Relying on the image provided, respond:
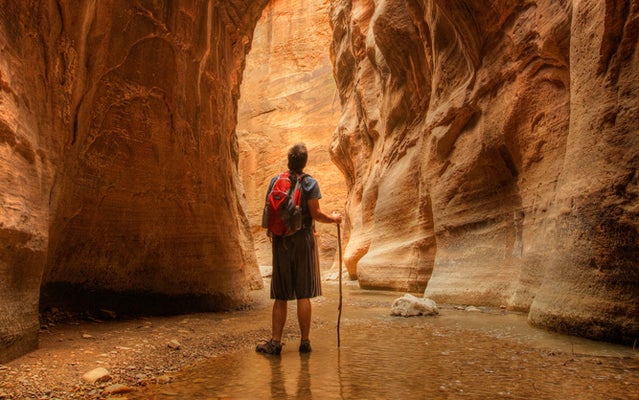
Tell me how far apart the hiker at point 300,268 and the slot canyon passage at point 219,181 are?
1.74 ft

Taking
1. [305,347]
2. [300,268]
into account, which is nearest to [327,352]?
[305,347]

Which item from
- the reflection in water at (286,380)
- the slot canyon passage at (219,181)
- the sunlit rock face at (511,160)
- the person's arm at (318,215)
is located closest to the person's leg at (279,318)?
the reflection in water at (286,380)

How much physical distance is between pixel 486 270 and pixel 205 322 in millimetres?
4340

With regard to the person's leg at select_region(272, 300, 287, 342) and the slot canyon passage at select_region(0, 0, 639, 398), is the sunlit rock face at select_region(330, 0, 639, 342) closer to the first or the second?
the slot canyon passage at select_region(0, 0, 639, 398)

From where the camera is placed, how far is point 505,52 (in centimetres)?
708

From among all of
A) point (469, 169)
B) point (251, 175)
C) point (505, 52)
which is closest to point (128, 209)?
point (469, 169)

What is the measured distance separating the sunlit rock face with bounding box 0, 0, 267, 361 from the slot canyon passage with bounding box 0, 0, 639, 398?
2 centimetres

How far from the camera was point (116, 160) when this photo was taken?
518 cm

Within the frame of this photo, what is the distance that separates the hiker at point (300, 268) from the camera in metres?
3.50

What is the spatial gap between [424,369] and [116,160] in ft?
13.3

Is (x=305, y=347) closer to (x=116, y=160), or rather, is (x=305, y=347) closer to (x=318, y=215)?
(x=318, y=215)

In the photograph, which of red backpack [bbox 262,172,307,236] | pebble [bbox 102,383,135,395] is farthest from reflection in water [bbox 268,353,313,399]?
red backpack [bbox 262,172,307,236]

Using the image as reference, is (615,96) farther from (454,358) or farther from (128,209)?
(128,209)

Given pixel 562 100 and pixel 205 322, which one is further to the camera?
pixel 562 100
